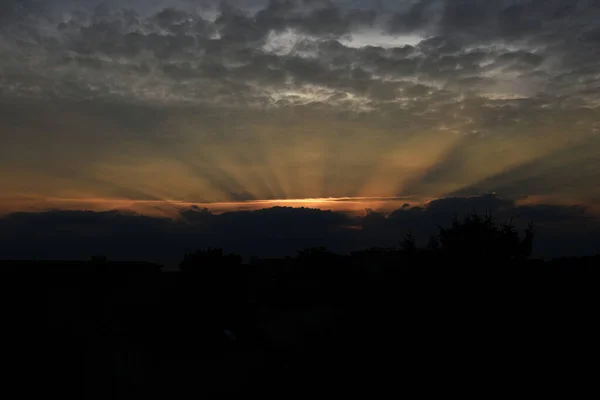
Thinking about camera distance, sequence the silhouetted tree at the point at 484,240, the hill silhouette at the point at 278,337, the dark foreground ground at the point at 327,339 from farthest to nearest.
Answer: the silhouetted tree at the point at 484,240
the hill silhouette at the point at 278,337
the dark foreground ground at the point at 327,339

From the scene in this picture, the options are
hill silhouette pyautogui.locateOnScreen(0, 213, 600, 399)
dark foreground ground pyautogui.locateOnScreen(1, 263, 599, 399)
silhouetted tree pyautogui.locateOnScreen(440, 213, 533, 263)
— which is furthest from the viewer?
silhouetted tree pyautogui.locateOnScreen(440, 213, 533, 263)

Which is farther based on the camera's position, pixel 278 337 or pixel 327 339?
pixel 278 337

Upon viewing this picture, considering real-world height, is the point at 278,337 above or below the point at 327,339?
below

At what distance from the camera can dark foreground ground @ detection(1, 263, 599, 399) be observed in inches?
776

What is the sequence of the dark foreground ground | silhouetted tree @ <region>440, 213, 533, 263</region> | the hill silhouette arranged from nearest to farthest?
the dark foreground ground < the hill silhouette < silhouetted tree @ <region>440, 213, 533, 263</region>

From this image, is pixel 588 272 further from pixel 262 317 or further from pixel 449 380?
pixel 262 317

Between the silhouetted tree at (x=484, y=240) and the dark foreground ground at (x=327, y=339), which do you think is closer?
the dark foreground ground at (x=327, y=339)

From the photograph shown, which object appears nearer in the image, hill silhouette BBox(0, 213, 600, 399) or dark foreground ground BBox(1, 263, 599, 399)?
dark foreground ground BBox(1, 263, 599, 399)

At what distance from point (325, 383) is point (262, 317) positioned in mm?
21269

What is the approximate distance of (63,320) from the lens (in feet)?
70.8

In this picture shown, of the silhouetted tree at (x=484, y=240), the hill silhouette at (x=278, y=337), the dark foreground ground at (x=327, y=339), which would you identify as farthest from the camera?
the silhouetted tree at (x=484, y=240)

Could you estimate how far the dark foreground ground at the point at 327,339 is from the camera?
19719 millimetres

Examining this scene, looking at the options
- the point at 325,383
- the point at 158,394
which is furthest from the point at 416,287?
the point at 158,394

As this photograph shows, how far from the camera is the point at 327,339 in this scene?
2881 cm
